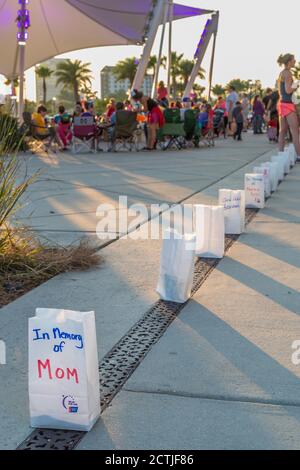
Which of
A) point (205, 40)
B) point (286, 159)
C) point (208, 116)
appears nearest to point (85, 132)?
point (208, 116)

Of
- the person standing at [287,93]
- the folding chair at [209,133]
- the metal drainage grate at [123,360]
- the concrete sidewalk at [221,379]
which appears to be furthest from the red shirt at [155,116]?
the metal drainage grate at [123,360]

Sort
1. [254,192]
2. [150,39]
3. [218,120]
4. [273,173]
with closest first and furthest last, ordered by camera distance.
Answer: [254,192] < [273,173] < [218,120] < [150,39]

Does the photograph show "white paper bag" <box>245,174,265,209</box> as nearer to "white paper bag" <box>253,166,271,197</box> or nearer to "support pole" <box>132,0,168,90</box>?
"white paper bag" <box>253,166,271,197</box>

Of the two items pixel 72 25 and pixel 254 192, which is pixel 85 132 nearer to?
pixel 254 192

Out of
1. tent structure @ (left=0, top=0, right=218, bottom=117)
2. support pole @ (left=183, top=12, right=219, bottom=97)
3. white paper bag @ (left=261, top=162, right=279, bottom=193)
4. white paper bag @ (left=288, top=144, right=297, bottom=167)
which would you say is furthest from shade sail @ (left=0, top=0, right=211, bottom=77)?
white paper bag @ (left=261, top=162, right=279, bottom=193)

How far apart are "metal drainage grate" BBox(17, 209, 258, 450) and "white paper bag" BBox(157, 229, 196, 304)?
0.08m

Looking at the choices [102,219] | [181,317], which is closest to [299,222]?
[102,219]

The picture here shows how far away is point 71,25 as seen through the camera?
37.5m

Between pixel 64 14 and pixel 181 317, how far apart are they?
35.0m

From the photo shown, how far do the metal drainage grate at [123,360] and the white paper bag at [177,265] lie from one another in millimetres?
78

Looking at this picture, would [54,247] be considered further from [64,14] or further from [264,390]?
[64,14]

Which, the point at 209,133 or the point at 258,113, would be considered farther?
the point at 258,113

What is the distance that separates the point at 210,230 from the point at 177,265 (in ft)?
4.07
